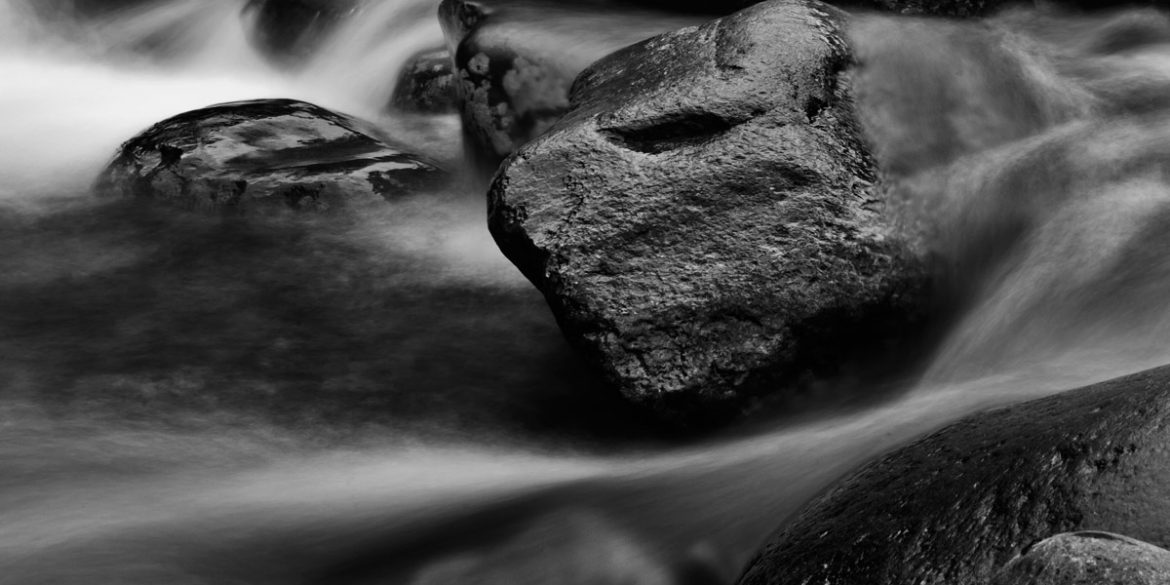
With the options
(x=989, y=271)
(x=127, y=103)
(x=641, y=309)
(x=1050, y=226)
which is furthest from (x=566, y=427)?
(x=127, y=103)

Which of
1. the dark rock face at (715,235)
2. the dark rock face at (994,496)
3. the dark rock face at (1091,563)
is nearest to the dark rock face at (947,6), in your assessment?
the dark rock face at (715,235)

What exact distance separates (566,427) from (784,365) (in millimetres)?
845

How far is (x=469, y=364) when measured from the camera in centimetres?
507

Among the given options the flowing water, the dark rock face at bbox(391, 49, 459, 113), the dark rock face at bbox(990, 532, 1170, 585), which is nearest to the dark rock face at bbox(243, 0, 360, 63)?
the dark rock face at bbox(391, 49, 459, 113)

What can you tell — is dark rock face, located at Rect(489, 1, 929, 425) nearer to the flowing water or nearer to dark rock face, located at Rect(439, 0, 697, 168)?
the flowing water

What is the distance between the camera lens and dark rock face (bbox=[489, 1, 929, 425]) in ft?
→ 13.8

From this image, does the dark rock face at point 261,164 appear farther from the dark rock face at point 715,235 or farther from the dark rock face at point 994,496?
the dark rock face at point 994,496

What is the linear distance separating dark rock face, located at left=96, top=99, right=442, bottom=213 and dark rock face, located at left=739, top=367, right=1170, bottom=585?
392 centimetres

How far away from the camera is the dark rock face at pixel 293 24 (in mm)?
8938

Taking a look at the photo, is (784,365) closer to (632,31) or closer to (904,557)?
(904,557)

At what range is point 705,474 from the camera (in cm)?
405

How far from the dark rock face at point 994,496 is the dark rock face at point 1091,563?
383 millimetres

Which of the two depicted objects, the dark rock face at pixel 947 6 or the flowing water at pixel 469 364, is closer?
the flowing water at pixel 469 364

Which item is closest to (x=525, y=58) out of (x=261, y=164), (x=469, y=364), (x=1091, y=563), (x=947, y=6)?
(x=261, y=164)
